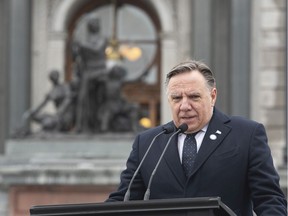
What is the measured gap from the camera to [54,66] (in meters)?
22.5

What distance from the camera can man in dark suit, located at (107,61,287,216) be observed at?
170 inches

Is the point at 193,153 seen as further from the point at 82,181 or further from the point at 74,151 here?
the point at 74,151

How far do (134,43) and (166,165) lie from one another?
1838 centimetres

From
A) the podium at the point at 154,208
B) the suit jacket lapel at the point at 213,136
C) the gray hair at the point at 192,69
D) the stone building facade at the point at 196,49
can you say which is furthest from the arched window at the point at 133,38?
the podium at the point at 154,208

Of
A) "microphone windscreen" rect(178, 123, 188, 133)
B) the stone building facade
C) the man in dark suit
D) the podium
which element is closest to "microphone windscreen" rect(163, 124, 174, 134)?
the man in dark suit

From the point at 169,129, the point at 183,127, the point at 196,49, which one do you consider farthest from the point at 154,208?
the point at 196,49

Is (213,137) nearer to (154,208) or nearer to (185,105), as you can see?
(185,105)

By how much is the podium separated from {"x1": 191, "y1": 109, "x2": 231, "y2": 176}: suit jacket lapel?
1.42 feet

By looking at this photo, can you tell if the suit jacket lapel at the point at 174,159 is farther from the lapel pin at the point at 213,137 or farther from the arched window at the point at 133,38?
the arched window at the point at 133,38

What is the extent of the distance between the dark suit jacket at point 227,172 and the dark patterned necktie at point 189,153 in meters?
0.03

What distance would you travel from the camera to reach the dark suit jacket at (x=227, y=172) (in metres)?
4.36

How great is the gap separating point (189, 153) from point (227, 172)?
18 cm

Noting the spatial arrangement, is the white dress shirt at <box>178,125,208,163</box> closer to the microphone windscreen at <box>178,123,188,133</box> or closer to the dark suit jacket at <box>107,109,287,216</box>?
the dark suit jacket at <box>107,109,287,216</box>

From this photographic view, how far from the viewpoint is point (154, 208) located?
13.1ft
